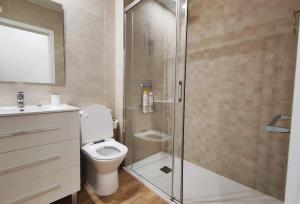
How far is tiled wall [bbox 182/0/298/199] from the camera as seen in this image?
4.63ft

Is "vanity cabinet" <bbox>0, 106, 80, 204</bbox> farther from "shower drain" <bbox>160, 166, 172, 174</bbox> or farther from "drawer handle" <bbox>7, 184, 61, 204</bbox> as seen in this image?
"shower drain" <bbox>160, 166, 172, 174</bbox>

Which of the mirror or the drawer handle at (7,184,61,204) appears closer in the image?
the drawer handle at (7,184,61,204)

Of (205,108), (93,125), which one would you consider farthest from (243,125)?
(93,125)

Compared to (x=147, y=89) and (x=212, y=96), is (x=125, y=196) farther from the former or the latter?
(x=212, y=96)

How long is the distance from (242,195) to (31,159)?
1904 millimetres

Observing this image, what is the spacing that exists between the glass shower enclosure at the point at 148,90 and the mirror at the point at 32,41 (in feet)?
2.45

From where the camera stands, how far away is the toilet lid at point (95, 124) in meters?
1.61

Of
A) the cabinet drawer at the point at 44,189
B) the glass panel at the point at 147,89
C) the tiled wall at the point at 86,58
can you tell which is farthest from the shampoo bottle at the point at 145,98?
the cabinet drawer at the point at 44,189

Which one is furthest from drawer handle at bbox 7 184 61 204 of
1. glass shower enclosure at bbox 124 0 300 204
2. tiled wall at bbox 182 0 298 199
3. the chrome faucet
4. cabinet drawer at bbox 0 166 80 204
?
tiled wall at bbox 182 0 298 199

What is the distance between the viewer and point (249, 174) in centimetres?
165

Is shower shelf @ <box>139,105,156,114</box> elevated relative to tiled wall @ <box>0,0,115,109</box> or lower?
lower

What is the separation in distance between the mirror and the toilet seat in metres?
0.75

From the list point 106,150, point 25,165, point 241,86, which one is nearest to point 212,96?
point 241,86

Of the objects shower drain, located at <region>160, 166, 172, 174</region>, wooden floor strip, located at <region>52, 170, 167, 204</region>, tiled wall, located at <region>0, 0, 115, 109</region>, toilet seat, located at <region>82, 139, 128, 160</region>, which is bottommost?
wooden floor strip, located at <region>52, 170, 167, 204</region>
